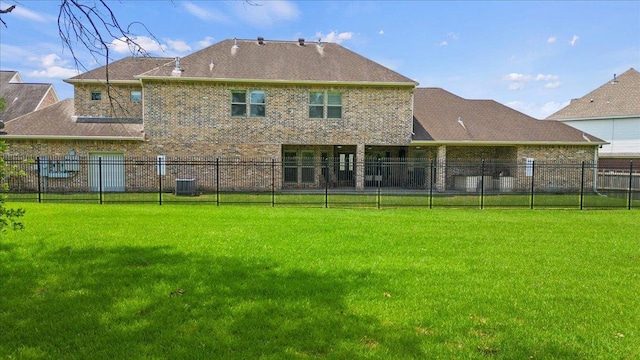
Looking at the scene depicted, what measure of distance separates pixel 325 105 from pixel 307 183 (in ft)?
14.5

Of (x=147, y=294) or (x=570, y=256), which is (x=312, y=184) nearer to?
(x=570, y=256)

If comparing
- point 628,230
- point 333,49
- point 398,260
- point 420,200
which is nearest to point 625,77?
point 333,49

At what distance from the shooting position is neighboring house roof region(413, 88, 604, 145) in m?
21.9

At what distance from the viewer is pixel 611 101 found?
3212 cm

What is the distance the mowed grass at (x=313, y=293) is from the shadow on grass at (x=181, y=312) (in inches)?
0.8

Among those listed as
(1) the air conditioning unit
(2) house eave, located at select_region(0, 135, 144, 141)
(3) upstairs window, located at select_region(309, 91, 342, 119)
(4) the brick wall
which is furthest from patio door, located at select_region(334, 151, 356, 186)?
(2) house eave, located at select_region(0, 135, 144, 141)

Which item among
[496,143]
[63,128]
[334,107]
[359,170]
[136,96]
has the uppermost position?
[136,96]

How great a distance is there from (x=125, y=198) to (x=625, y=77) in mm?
38420

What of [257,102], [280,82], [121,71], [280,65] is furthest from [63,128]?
[280,65]

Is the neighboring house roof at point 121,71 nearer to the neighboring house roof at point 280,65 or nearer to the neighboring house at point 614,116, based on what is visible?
the neighboring house roof at point 280,65

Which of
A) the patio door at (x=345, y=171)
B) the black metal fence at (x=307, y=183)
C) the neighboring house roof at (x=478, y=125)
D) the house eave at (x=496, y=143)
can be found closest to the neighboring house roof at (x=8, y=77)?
the black metal fence at (x=307, y=183)

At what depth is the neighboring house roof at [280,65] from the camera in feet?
65.9

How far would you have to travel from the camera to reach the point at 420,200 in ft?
53.8

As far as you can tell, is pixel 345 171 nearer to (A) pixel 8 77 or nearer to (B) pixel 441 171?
(B) pixel 441 171
